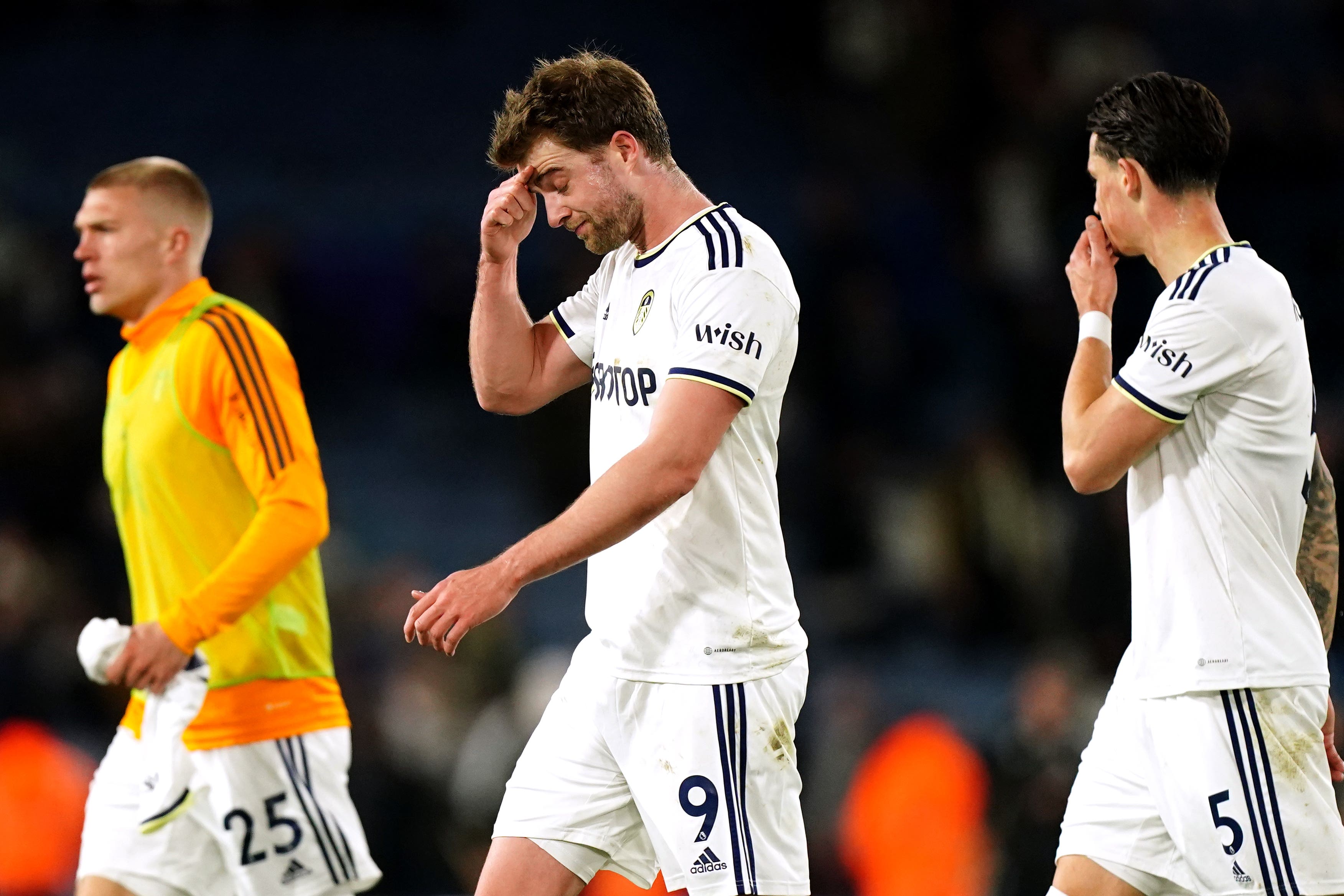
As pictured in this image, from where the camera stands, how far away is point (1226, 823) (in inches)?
159

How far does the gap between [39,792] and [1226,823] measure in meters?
7.49

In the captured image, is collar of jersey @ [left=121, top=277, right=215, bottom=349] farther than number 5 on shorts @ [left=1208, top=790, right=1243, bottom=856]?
Yes

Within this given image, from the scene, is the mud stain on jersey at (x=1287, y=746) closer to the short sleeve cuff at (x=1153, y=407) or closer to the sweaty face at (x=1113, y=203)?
the short sleeve cuff at (x=1153, y=407)

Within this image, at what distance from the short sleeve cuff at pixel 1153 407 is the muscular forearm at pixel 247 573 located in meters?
2.44

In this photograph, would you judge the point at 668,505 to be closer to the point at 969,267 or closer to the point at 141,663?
the point at 141,663

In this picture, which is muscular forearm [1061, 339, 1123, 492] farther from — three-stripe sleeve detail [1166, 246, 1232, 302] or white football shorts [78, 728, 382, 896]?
white football shorts [78, 728, 382, 896]

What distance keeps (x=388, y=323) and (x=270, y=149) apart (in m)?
2.34

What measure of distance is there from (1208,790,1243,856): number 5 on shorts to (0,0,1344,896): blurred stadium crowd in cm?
448

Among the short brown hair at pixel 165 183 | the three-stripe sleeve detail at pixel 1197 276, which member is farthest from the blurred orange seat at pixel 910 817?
the three-stripe sleeve detail at pixel 1197 276

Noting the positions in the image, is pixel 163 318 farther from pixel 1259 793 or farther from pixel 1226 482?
pixel 1259 793

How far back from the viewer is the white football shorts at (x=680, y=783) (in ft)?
13.3

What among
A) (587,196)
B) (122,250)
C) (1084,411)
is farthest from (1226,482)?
(122,250)

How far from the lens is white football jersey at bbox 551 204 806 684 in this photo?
13.5ft

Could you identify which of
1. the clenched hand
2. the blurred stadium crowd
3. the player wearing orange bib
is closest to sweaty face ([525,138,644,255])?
the clenched hand
